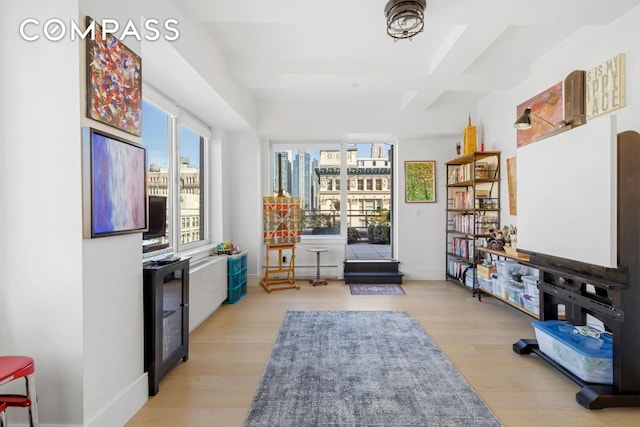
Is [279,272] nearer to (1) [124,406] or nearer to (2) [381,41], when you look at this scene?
(1) [124,406]

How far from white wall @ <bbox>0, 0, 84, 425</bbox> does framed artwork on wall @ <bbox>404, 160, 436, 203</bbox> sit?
4929 mm

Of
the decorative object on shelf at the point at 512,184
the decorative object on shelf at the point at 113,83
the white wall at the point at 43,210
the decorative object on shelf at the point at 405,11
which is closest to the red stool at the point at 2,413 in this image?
the white wall at the point at 43,210

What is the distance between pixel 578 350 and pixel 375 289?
9.85 feet

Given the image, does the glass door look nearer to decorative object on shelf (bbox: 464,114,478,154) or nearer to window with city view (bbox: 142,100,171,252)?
decorative object on shelf (bbox: 464,114,478,154)

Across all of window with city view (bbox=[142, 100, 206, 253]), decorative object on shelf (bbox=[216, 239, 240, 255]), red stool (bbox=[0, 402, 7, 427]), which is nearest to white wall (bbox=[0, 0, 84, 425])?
red stool (bbox=[0, 402, 7, 427])

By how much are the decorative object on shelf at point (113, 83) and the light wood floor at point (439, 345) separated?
5.79ft

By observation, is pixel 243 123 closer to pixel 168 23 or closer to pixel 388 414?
pixel 168 23

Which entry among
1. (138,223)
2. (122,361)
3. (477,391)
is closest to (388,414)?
(477,391)

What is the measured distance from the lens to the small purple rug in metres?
4.81

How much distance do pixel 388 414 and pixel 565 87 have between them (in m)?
3.35

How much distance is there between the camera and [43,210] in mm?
1592

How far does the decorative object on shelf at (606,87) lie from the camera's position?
2.62 meters

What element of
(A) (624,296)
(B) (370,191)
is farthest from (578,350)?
(B) (370,191)

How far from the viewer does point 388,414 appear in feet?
6.40
